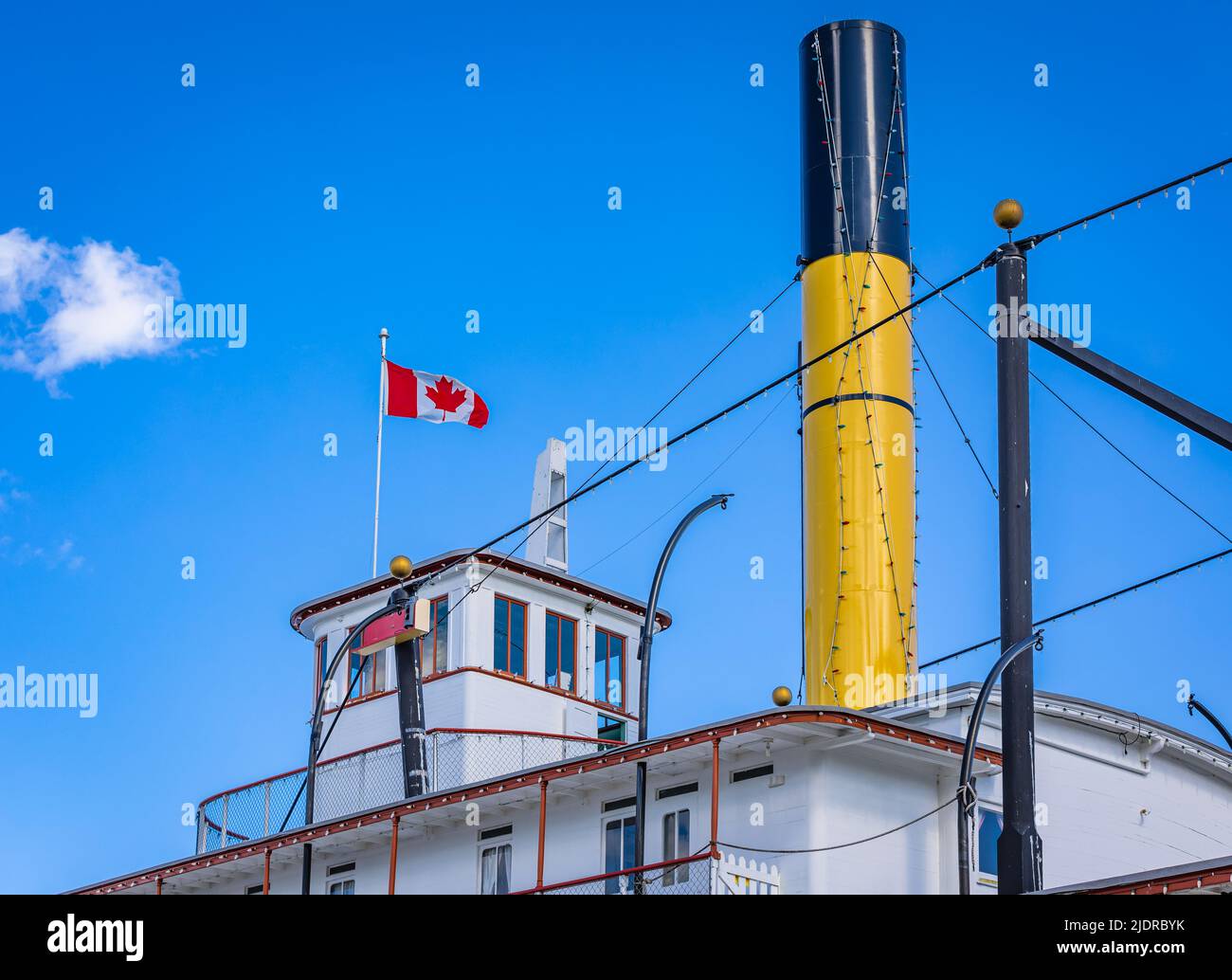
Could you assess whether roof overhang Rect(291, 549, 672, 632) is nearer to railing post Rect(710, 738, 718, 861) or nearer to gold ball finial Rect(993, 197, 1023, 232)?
railing post Rect(710, 738, 718, 861)

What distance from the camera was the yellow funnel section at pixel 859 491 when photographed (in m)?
→ 32.8

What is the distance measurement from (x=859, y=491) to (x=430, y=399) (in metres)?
9.32

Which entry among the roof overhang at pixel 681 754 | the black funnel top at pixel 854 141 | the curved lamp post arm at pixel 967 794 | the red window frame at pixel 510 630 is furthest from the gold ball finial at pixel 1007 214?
the red window frame at pixel 510 630

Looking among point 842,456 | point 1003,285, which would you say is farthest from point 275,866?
point 1003,285

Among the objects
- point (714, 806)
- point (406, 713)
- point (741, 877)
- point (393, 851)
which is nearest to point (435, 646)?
point (406, 713)

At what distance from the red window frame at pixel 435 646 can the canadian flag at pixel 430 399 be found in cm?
391

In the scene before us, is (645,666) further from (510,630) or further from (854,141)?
(854,141)

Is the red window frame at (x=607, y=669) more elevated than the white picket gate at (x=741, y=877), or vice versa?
the red window frame at (x=607, y=669)

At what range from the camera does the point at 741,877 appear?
24.0 metres

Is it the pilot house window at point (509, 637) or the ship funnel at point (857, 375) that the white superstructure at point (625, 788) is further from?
the ship funnel at point (857, 375)

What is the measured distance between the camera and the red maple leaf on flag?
37.8m
